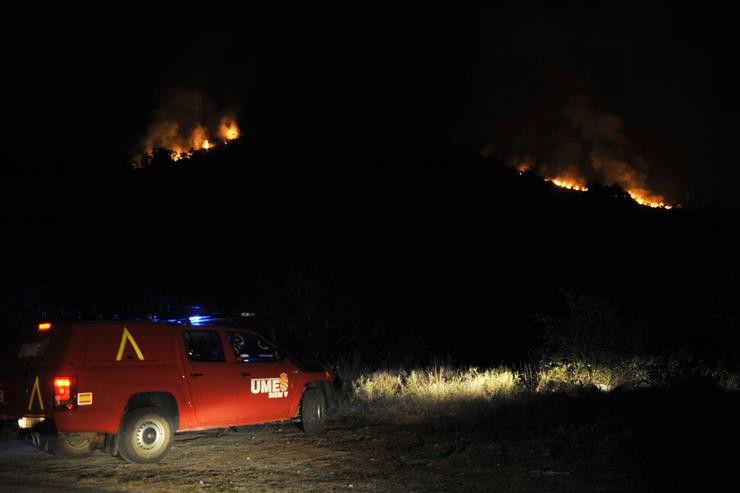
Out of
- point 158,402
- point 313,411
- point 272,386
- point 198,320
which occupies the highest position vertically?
point 198,320

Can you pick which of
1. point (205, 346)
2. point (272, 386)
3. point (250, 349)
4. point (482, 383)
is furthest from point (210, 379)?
point (482, 383)

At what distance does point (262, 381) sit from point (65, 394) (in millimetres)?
3211

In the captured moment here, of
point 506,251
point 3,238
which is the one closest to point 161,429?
point 3,238

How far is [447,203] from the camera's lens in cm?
6988

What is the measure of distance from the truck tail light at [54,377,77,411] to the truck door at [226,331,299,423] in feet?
8.74

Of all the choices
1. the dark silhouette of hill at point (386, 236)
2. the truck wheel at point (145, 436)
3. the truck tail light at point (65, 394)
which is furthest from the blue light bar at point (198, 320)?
the dark silhouette of hill at point (386, 236)

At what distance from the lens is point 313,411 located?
1272 centimetres

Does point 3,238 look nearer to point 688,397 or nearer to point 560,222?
point 560,222

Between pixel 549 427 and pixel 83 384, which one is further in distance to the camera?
pixel 549 427

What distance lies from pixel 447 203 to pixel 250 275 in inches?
906

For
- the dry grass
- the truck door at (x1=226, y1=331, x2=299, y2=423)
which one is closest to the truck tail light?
the truck door at (x1=226, y1=331, x2=299, y2=423)

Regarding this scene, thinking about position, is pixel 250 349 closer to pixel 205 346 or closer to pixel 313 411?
pixel 205 346

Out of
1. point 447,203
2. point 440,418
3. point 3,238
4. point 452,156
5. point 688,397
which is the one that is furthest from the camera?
point 452,156

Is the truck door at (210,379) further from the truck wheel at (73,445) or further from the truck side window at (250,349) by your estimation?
the truck wheel at (73,445)
